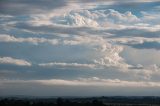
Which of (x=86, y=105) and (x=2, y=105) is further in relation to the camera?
(x=86, y=105)

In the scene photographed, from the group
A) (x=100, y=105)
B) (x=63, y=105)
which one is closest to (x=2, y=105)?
(x=63, y=105)

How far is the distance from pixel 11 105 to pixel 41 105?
792 cm

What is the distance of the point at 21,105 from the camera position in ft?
400

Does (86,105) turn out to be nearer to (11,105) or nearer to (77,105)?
(77,105)

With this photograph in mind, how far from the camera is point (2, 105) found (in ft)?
391

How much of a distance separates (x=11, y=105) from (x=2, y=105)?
10.6ft

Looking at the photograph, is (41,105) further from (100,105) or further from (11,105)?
(100,105)

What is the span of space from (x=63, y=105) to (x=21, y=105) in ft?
45.7

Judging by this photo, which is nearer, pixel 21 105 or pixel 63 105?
pixel 21 105

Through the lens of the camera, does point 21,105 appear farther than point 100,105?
No

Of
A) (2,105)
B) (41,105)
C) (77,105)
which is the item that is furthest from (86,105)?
(2,105)

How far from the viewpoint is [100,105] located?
13238cm

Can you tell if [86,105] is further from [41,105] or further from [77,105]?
[41,105]

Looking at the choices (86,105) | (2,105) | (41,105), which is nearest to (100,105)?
(86,105)
